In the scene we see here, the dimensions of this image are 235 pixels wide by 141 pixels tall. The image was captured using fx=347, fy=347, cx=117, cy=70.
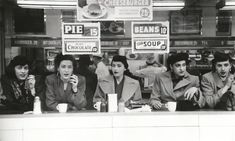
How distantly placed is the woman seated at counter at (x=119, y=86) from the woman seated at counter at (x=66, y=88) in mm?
214

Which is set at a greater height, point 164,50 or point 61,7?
point 61,7

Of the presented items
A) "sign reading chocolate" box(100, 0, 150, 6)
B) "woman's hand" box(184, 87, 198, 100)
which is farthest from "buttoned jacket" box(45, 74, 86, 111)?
"woman's hand" box(184, 87, 198, 100)

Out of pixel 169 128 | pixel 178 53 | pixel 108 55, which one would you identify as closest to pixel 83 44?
pixel 108 55

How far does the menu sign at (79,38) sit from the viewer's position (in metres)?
4.38

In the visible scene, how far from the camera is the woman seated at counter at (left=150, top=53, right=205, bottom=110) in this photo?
455 centimetres

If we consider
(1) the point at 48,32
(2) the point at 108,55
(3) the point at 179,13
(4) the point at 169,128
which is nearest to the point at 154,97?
(4) the point at 169,128

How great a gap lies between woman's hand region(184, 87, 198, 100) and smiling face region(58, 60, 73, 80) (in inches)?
61.2

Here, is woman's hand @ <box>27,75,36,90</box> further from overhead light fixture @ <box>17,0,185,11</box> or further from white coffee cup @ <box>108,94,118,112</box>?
white coffee cup @ <box>108,94,118,112</box>

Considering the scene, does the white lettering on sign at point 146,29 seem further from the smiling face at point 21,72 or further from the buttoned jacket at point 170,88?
the smiling face at point 21,72

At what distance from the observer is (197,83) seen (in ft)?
15.1

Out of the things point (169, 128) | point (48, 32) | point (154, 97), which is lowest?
point (169, 128)

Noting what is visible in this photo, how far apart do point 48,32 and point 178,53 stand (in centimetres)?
170

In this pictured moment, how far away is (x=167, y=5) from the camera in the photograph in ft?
14.8

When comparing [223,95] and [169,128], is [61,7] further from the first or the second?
[223,95]
